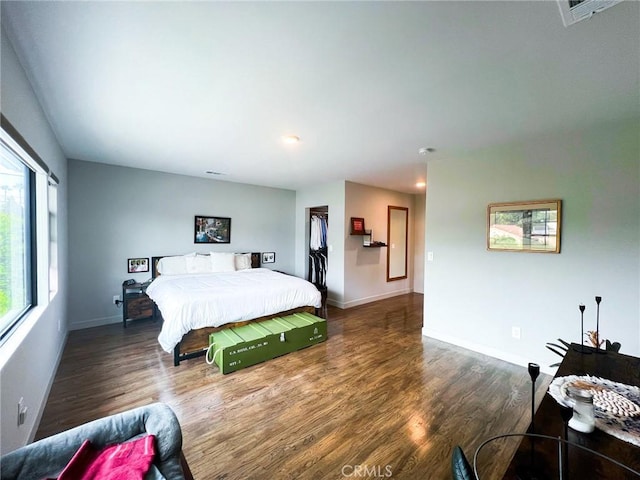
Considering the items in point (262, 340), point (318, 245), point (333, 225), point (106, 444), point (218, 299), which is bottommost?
point (262, 340)

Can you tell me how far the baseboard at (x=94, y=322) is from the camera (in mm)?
3842

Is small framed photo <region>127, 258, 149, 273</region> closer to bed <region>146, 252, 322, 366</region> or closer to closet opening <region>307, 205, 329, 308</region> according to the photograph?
bed <region>146, 252, 322, 366</region>

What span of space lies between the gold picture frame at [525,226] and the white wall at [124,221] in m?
4.30

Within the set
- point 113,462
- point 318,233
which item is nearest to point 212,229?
point 318,233

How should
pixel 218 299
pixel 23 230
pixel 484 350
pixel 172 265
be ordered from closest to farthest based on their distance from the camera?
1. pixel 23 230
2. pixel 218 299
3. pixel 484 350
4. pixel 172 265

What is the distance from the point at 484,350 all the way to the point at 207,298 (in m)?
3.33

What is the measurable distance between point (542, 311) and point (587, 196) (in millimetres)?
1211

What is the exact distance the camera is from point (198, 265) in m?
4.63

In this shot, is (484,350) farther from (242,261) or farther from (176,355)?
(242,261)

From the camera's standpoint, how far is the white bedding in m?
2.83

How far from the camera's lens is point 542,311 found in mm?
2789

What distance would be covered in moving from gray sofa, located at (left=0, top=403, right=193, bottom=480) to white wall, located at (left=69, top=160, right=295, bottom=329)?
145 inches

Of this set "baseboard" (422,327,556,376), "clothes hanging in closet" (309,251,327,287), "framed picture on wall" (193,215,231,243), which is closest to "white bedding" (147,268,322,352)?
"framed picture on wall" (193,215,231,243)

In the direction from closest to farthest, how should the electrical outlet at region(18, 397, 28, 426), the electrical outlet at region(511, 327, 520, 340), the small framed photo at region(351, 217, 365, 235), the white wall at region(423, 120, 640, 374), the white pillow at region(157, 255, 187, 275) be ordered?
1. the electrical outlet at region(18, 397, 28, 426)
2. the white wall at region(423, 120, 640, 374)
3. the electrical outlet at region(511, 327, 520, 340)
4. the white pillow at region(157, 255, 187, 275)
5. the small framed photo at region(351, 217, 365, 235)
